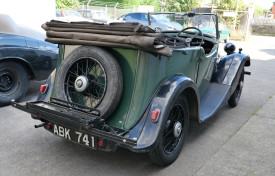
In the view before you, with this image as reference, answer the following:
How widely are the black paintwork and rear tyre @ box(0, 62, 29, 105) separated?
0.11 metres

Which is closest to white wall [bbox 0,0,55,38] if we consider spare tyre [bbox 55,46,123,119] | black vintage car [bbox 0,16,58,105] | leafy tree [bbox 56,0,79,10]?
black vintage car [bbox 0,16,58,105]

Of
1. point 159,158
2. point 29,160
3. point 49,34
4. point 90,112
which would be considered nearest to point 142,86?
point 90,112

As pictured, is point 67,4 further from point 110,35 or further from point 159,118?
point 159,118

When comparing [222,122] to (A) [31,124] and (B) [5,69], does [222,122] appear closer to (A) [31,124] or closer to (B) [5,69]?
(A) [31,124]

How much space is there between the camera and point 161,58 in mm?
2621

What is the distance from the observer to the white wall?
6.26 m

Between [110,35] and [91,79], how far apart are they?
515 millimetres

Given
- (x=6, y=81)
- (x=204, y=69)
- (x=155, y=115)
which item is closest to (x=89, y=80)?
(x=155, y=115)

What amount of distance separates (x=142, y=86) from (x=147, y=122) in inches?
14.1

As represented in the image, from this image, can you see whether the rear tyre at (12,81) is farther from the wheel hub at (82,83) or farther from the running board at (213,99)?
the running board at (213,99)

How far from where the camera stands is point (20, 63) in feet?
14.8

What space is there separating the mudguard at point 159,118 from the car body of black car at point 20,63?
2.88 metres

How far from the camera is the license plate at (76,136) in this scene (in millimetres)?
2430

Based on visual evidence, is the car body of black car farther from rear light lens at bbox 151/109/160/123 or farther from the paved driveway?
rear light lens at bbox 151/109/160/123
